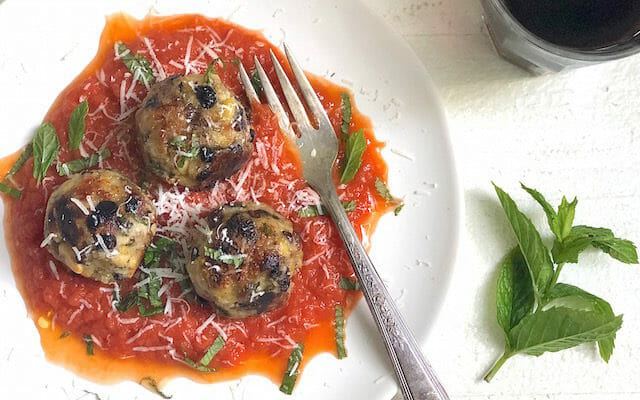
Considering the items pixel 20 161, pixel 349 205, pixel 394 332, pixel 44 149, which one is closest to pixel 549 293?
pixel 394 332

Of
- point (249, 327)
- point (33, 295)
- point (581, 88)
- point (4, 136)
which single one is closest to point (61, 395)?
Result: point (33, 295)

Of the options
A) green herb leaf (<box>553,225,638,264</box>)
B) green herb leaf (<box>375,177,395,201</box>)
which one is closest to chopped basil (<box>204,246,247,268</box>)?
green herb leaf (<box>375,177,395,201</box>)

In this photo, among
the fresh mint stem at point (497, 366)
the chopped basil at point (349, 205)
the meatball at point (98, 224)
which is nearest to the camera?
the meatball at point (98, 224)

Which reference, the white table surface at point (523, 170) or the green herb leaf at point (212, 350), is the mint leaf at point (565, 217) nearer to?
the white table surface at point (523, 170)

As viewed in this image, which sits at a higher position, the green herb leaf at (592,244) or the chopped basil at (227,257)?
the chopped basil at (227,257)

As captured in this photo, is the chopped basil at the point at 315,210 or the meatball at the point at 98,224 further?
the chopped basil at the point at 315,210

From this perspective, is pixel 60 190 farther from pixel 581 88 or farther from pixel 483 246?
pixel 581 88

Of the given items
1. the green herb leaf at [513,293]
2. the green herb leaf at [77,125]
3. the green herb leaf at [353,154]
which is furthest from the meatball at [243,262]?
the green herb leaf at [513,293]
